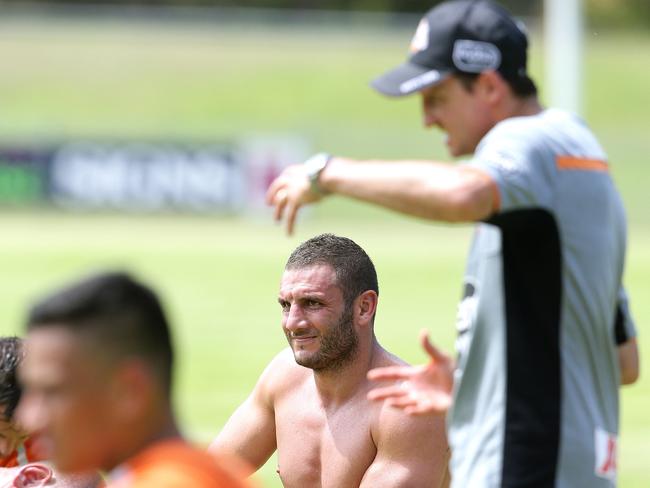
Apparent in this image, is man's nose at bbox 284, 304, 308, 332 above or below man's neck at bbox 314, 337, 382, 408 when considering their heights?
above

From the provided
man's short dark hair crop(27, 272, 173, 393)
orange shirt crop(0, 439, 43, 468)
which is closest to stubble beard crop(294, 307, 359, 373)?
orange shirt crop(0, 439, 43, 468)

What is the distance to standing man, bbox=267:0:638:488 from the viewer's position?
4211 millimetres

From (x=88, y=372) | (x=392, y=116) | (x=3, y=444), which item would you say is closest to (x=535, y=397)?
(x=88, y=372)

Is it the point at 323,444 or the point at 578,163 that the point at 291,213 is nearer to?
the point at 578,163

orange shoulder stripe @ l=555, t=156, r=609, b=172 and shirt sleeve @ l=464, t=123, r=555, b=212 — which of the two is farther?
orange shoulder stripe @ l=555, t=156, r=609, b=172

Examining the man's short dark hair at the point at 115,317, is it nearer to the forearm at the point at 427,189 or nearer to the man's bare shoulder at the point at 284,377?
the forearm at the point at 427,189

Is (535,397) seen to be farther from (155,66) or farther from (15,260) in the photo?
(155,66)

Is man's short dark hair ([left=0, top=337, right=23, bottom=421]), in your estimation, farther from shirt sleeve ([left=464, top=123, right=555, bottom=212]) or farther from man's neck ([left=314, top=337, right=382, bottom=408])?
shirt sleeve ([left=464, top=123, right=555, bottom=212])

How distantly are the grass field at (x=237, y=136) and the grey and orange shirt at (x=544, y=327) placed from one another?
3.62 feet

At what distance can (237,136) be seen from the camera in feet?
115

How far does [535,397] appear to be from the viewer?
4.34 m

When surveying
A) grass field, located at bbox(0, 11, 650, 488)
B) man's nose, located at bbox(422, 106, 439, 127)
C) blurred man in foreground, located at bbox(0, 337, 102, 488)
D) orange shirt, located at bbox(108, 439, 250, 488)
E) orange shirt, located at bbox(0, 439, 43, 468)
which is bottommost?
grass field, located at bbox(0, 11, 650, 488)

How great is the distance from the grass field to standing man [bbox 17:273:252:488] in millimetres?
1106

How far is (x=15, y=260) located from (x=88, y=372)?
23.6 m
